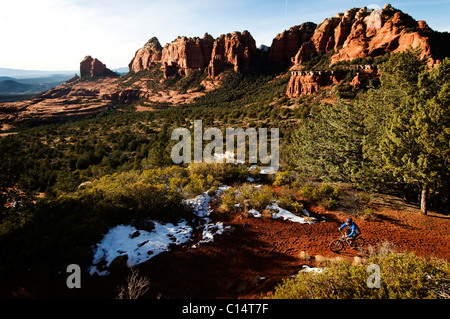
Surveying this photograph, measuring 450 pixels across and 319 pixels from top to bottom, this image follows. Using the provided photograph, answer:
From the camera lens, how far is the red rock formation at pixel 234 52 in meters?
86.8

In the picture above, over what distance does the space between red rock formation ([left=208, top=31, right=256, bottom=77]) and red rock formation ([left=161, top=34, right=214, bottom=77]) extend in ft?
18.4

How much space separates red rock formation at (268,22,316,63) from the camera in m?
81.8

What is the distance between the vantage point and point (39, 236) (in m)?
6.62

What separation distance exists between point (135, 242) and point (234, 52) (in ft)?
309

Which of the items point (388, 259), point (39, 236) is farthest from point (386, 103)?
point (39, 236)

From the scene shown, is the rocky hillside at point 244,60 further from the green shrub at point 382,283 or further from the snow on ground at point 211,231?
the green shrub at point 382,283

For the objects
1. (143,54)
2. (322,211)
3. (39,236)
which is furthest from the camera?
(143,54)

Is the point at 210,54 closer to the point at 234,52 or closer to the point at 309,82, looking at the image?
the point at 234,52

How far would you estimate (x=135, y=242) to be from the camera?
7.75 metres

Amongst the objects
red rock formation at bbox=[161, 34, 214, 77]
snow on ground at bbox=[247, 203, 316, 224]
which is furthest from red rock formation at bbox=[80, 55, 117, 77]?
snow on ground at bbox=[247, 203, 316, 224]
